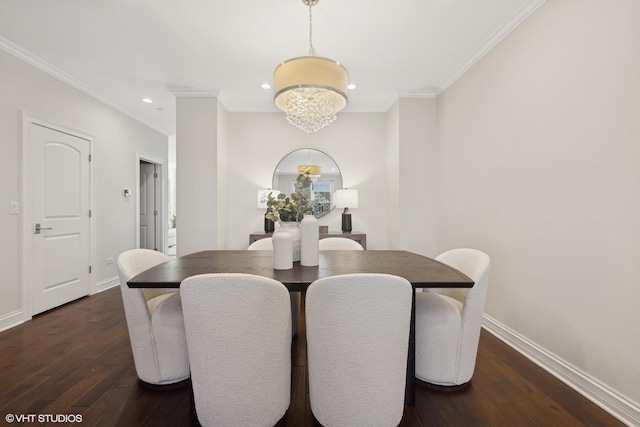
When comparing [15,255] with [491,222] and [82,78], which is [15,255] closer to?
[82,78]

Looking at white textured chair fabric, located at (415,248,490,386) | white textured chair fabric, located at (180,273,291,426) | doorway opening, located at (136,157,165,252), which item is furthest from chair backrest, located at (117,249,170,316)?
doorway opening, located at (136,157,165,252)

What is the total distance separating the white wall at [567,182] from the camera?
1523 mm

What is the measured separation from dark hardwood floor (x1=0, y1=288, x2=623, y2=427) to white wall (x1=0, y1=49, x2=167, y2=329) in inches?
33.9

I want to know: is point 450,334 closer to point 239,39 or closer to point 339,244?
point 339,244

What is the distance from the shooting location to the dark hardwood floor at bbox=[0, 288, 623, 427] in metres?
1.49

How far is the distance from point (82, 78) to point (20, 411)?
133 inches

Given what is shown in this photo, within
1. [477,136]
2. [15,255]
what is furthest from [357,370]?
[15,255]

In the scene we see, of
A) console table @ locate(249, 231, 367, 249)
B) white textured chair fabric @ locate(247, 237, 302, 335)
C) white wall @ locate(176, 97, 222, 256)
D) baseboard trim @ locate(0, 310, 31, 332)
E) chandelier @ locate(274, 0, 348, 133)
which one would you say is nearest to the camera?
chandelier @ locate(274, 0, 348, 133)

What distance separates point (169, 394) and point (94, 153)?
3442 millimetres

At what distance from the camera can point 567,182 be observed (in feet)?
6.09

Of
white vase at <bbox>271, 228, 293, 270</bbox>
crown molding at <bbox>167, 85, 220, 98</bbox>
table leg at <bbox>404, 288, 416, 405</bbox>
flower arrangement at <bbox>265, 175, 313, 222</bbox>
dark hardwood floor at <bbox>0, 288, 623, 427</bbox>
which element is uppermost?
crown molding at <bbox>167, 85, 220, 98</bbox>

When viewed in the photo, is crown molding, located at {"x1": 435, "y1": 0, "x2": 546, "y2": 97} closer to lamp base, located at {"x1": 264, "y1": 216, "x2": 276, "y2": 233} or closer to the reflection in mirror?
the reflection in mirror

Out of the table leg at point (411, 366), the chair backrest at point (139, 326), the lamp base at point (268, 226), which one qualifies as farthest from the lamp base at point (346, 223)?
the chair backrest at point (139, 326)

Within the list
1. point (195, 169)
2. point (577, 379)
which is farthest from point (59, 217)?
point (577, 379)
